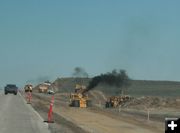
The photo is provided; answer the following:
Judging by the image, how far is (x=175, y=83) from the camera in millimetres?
151125

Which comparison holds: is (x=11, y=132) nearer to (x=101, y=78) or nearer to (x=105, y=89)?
(x=101, y=78)

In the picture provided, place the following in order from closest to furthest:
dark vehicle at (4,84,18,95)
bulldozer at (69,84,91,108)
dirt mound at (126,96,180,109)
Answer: bulldozer at (69,84,91,108) → dirt mound at (126,96,180,109) → dark vehicle at (4,84,18,95)

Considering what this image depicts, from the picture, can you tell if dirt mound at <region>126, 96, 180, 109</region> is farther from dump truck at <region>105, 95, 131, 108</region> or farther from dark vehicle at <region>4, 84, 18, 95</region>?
dark vehicle at <region>4, 84, 18, 95</region>

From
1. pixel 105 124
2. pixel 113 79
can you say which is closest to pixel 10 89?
pixel 113 79

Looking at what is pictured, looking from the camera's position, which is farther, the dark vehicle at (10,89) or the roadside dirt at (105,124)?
the dark vehicle at (10,89)

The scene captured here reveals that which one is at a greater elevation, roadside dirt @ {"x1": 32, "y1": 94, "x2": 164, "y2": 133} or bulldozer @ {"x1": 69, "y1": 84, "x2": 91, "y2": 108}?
bulldozer @ {"x1": 69, "y1": 84, "x2": 91, "y2": 108}

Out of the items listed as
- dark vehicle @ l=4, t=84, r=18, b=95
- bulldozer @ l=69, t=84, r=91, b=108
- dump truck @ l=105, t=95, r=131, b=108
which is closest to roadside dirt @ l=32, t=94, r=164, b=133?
bulldozer @ l=69, t=84, r=91, b=108

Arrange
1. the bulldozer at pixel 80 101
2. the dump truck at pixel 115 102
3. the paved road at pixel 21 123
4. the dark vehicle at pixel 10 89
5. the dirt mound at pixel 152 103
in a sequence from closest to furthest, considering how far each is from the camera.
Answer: the paved road at pixel 21 123, the bulldozer at pixel 80 101, the dirt mound at pixel 152 103, the dump truck at pixel 115 102, the dark vehicle at pixel 10 89

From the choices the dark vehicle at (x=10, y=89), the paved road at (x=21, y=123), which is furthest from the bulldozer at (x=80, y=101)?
the dark vehicle at (x=10, y=89)

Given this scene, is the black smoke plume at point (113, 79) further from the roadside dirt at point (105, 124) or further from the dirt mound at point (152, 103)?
the roadside dirt at point (105, 124)

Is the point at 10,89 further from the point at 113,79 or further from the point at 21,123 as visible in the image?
the point at 21,123

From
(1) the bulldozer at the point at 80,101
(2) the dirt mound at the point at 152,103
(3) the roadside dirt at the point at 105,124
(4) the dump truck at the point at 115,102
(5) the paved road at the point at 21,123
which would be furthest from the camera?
(4) the dump truck at the point at 115,102

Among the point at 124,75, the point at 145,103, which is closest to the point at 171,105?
the point at 145,103

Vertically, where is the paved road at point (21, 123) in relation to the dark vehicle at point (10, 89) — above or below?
below
